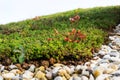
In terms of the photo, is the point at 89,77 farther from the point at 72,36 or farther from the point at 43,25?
the point at 43,25

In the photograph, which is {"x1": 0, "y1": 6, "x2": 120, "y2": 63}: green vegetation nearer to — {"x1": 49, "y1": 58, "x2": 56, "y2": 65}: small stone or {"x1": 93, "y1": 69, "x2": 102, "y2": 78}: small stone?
{"x1": 49, "y1": 58, "x2": 56, "y2": 65}: small stone

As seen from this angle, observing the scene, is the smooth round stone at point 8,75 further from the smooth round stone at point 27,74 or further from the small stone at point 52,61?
the small stone at point 52,61

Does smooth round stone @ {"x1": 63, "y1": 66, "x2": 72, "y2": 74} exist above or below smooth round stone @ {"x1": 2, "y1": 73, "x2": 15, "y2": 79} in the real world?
below

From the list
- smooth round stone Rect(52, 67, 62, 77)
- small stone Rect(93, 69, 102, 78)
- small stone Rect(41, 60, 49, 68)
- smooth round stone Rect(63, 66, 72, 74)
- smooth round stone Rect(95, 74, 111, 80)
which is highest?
small stone Rect(41, 60, 49, 68)

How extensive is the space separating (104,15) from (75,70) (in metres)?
5.02

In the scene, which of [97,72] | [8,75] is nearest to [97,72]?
[97,72]

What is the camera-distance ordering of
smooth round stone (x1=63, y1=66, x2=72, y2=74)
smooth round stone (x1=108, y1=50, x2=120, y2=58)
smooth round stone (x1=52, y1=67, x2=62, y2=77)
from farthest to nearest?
smooth round stone (x1=108, y1=50, x2=120, y2=58), smooth round stone (x1=63, y1=66, x2=72, y2=74), smooth round stone (x1=52, y1=67, x2=62, y2=77)

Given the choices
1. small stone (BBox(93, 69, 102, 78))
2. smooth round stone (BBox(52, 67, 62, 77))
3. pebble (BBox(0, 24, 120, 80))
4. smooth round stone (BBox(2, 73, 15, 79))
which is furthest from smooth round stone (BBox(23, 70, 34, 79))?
small stone (BBox(93, 69, 102, 78))

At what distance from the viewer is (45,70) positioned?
6.78m

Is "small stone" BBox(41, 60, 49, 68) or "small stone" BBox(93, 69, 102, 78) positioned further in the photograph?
"small stone" BBox(41, 60, 49, 68)

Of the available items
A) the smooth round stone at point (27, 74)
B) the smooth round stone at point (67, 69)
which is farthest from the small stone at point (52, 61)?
the smooth round stone at point (27, 74)

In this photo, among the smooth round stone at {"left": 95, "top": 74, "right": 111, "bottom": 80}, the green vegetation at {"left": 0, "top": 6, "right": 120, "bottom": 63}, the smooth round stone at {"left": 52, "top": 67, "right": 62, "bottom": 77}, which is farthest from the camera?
the green vegetation at {"left": 0, "top": 6, "right": 120, "bottom": 63}

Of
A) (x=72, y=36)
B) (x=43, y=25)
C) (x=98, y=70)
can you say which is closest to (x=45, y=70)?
(x=98, y=70)

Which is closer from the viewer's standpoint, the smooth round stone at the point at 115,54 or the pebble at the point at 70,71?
the pebble at the point at 70,71
